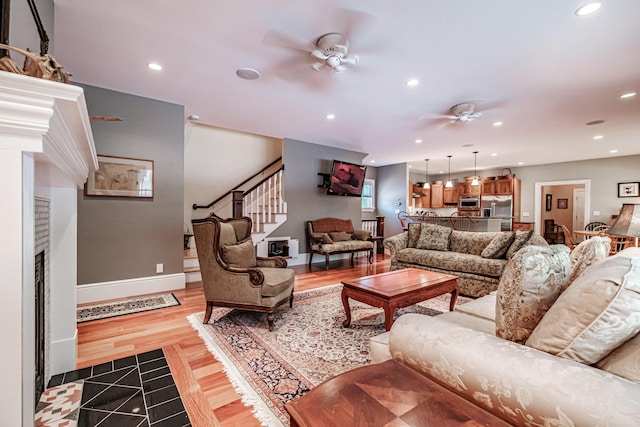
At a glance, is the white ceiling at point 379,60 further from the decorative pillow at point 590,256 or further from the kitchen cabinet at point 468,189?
the kitchen cabinet at point 468,189

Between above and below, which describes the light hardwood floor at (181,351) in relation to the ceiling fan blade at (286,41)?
below

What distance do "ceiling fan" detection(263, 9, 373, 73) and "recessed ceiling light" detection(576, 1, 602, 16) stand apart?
1438mm

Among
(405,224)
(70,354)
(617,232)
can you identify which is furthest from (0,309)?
(405,224)

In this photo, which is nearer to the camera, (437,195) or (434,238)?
(434,238)

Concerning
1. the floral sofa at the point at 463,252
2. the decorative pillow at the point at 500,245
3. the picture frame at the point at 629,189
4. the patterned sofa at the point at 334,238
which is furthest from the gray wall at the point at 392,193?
the picture frame at the point at 629,189

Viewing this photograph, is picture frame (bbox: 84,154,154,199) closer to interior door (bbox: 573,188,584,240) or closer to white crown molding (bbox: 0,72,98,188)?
white crown molding (bbox: 0,72,98,188)

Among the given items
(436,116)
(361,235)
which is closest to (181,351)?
(436,116)

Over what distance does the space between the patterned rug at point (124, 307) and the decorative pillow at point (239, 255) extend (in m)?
1.11

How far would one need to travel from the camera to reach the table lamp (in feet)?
7.22

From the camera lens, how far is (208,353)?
2.21 meters

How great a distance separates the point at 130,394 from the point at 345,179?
5324 mm

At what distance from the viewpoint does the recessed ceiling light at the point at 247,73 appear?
2.87 meters

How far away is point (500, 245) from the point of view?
12.2 feet

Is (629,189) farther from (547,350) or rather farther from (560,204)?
(547,350)
